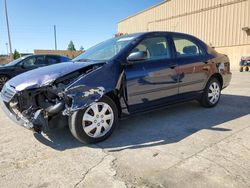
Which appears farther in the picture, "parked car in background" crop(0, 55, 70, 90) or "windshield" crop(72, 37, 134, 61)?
"parked car in background" crop(0, 55, 70, 90)

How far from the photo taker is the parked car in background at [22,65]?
8.90m

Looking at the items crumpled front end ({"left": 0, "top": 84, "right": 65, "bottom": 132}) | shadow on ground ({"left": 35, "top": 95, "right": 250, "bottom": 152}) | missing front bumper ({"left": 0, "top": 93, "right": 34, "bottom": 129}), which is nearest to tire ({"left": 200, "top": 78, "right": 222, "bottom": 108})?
shadow on ground ({"left": 35, "top": 95, "right": 250, "bottom": 152})

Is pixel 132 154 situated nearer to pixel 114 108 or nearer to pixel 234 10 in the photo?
pixel 114 108

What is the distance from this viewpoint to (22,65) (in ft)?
30.5

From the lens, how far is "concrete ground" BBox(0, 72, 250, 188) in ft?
7.54

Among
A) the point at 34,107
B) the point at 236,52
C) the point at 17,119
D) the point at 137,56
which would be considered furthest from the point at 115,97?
the point at 236,52

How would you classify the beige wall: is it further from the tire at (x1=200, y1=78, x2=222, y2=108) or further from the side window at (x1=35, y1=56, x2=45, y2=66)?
the side window at (x1=35, y1=56, x2=45, y2=66)

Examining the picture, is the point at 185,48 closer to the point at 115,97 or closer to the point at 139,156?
the point at 115,97

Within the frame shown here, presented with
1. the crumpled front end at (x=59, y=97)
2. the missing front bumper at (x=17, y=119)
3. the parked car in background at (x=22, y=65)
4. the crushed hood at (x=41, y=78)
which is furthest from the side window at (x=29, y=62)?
the crumpled front end at (x=59, y=97)

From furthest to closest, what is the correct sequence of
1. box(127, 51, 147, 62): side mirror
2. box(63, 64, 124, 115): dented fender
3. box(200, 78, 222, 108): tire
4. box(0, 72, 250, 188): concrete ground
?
box(200, 78, 222, 108): tire
box(127, 51, 147, 62): side mirror
box(63, 64, 124, 115): dented fender
box(0, 72, 250, 188): concrete ground

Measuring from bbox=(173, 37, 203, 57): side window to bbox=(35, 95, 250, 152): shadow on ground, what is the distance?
A: 1178 mm

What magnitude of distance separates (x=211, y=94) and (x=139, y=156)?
2837 millimetres

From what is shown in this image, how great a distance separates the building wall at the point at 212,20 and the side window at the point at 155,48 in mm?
16461

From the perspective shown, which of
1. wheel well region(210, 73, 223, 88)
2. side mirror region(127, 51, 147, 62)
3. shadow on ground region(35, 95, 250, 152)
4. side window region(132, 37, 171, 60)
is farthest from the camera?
wheel well region(210, 73, 223, 88)
